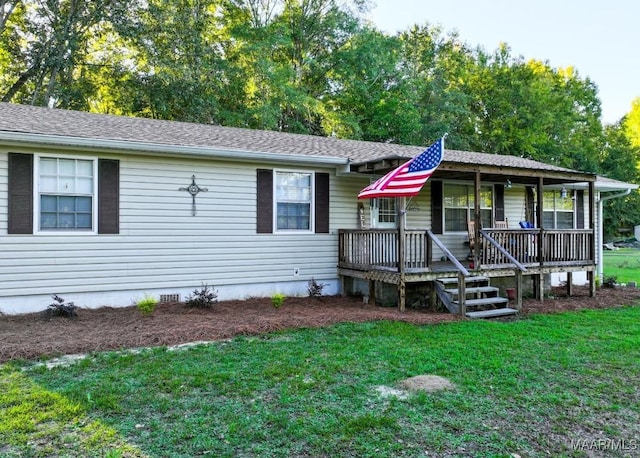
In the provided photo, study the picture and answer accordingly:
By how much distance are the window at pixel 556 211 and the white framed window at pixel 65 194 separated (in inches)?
446

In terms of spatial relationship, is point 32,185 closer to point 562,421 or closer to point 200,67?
point 562,421

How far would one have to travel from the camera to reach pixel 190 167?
8.05 m

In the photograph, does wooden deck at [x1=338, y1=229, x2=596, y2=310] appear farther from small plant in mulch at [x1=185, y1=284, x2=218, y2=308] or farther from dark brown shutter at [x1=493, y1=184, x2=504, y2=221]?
small plant in mulch at [x1=185, y1=284, x2=218, y2=308]

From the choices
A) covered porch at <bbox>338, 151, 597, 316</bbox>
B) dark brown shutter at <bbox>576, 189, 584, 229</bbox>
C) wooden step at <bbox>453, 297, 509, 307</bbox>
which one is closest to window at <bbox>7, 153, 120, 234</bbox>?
covered porch at <bbox>338, 151, 597, 316</bbox>

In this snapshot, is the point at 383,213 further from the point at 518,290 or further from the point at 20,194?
the point at 20,194

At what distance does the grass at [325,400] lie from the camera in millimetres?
2994

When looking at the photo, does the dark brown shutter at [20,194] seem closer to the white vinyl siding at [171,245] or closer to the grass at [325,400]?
the white vinyl siding at [171,245]

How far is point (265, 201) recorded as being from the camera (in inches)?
343

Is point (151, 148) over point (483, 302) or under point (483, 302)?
over

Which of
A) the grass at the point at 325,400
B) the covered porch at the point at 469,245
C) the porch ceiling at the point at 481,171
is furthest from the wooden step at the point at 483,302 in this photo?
the porch ceiling at the point at 481,171

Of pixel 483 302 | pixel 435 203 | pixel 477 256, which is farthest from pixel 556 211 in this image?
pixel 483 302

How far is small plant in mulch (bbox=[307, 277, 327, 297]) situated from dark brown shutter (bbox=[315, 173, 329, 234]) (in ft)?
3.43

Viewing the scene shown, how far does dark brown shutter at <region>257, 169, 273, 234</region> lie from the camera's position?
867cm

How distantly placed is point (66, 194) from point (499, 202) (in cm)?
989
